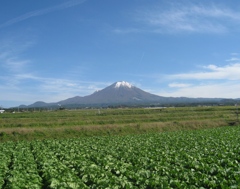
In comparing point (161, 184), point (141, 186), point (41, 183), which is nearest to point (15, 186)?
point (41, 183)

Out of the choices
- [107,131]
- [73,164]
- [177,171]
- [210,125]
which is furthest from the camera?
[210,125]

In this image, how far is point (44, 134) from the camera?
→ 33.2 metres

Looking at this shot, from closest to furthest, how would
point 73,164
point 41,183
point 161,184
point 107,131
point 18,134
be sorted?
point 161,184, point 41,183, point 73,164, point 18,134, point 107,131

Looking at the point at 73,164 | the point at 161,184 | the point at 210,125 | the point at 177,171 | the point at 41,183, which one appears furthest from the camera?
the point at 210,125

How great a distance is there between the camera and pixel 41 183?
32.2 feet

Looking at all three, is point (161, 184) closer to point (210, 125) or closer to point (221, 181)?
point (221, 181)

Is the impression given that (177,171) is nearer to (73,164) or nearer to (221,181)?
(221,181)

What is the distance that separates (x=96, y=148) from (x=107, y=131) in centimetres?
1617

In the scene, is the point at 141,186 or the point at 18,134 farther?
the point at 18,134

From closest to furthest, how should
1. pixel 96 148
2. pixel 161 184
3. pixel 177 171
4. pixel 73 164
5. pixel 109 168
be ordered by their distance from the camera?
pixel 161 184 < pixel 177 171 < pixel 109 168 < pixel 73 164 < pixel 96 148

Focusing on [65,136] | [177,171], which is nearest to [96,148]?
[177,171]

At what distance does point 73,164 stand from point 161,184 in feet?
20.6

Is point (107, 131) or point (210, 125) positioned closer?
point (107, 131)

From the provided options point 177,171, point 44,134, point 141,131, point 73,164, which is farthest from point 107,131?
point 177,171
